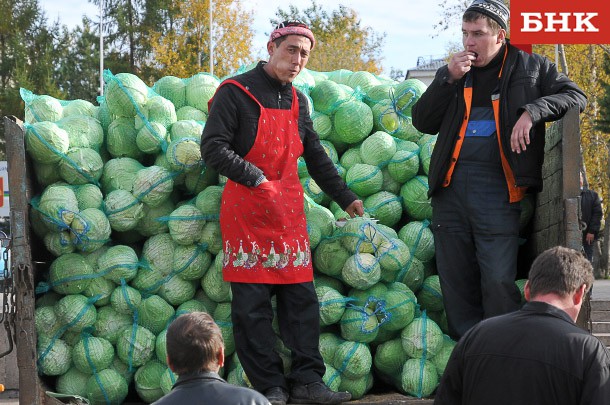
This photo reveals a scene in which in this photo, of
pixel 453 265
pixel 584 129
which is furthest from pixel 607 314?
pixel 584 129

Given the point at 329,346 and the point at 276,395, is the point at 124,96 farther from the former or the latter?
the point at 276,395

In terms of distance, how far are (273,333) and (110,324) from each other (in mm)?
978

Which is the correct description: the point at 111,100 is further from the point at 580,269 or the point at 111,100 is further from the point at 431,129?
the point at 580,269

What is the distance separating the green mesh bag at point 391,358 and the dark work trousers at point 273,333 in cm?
45

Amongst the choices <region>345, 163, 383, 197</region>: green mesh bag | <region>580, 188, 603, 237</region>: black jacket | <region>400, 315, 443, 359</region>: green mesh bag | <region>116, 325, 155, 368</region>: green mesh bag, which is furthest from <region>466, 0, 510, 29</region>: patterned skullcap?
<region>580, 188, 603, 237</region>: black jacket

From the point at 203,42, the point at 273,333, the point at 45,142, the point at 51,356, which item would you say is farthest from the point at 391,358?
the point at 203,42

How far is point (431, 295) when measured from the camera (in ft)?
17.3

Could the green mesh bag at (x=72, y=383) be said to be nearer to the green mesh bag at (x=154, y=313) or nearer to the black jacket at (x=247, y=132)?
the green mesh bag at (x=154, y=313)

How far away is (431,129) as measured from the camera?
5.07 metres

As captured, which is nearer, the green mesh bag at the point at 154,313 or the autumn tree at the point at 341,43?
the green mesh bag at the point at 154,313

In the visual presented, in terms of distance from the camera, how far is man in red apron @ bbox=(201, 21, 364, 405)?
4691 mm

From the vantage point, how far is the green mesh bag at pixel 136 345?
5027 mm

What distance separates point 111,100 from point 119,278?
113 centimetres

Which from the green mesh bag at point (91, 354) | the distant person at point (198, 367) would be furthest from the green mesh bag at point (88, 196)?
the distant person at point (198, 367)
